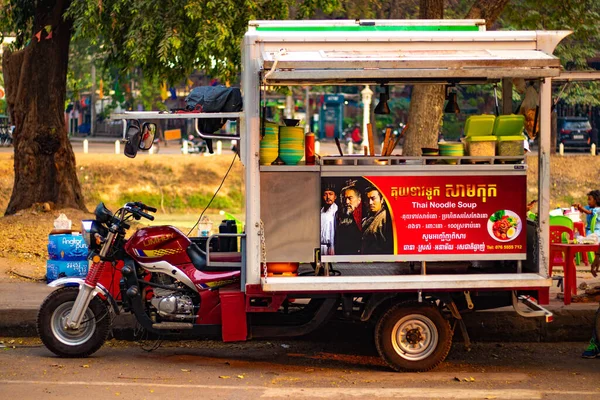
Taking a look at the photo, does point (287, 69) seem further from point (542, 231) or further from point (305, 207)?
point (542, 231)

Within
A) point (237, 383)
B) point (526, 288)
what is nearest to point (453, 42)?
point (526, 288)

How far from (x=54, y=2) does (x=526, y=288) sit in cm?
1102

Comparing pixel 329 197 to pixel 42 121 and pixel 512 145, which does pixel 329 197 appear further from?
pixel 42 121

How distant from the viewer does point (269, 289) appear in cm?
777

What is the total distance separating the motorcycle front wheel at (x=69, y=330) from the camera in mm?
8250

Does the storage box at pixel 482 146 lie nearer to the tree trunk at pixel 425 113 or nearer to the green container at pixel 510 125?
the green container at pixel 510 125

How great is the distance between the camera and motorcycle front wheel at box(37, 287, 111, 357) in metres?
8.25

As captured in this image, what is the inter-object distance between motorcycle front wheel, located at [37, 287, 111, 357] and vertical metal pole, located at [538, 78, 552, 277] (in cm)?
363

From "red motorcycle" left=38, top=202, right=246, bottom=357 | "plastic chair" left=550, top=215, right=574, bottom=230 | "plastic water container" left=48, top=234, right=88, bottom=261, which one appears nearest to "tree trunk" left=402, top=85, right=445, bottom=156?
"plastic chair" left=550, top=215, right=574, bottom=230

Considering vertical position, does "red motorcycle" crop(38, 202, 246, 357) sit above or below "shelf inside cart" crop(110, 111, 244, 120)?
below

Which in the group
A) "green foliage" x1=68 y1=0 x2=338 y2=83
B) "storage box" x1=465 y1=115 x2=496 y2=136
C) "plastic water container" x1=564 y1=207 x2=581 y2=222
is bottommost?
"plastic water container" x1=564 y1=207 x2=581 y2=222

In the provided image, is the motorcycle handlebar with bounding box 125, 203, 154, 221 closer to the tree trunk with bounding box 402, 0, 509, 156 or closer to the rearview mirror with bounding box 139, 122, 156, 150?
the rearview mirror with bounding box 139, 122, 156, 150

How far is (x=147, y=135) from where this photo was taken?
8078 millimetres

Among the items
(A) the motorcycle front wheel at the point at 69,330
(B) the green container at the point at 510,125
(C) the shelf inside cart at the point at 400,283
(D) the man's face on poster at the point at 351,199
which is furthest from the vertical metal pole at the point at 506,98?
(A) the motorcycle front wheel at the point at 69,330
